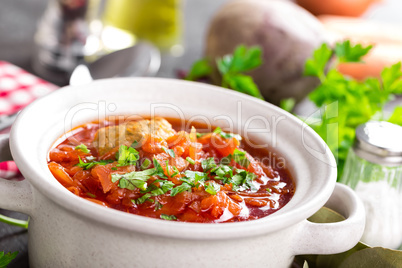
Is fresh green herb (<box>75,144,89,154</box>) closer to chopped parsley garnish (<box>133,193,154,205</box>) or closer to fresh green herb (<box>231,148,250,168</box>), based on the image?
chopped parsley garnish (<box>133,193,154,205</box>)

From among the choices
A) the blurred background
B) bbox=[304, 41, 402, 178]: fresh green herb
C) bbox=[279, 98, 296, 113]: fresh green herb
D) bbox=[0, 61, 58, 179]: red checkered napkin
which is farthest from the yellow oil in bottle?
bbox=[304, 41, 402, 178]: fresh green herb

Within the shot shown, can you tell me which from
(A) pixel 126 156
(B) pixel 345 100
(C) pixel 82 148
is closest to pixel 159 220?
(A) pixel 126 156

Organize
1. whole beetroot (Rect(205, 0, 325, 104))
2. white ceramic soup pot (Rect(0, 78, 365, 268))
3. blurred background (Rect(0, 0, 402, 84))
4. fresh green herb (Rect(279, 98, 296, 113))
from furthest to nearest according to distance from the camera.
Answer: blurred background (Rect(0, 0, 402, 84)), whole beetroot (Rect(205, 0, 325, 104)), fresh green herb (Rect(279, 98, 296, 113)), white ceramic soup pot (Rect(0, 78, 365, 268))

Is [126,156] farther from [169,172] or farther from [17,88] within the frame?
[17,88]

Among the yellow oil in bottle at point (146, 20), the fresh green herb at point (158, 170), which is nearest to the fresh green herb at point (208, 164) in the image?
the fresh green herb at point (158, 170)

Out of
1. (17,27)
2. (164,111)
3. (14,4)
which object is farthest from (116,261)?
(14,4)

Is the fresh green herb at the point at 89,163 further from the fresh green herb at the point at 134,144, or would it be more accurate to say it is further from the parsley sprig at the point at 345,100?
the parsley sprig at the point at 345,100
